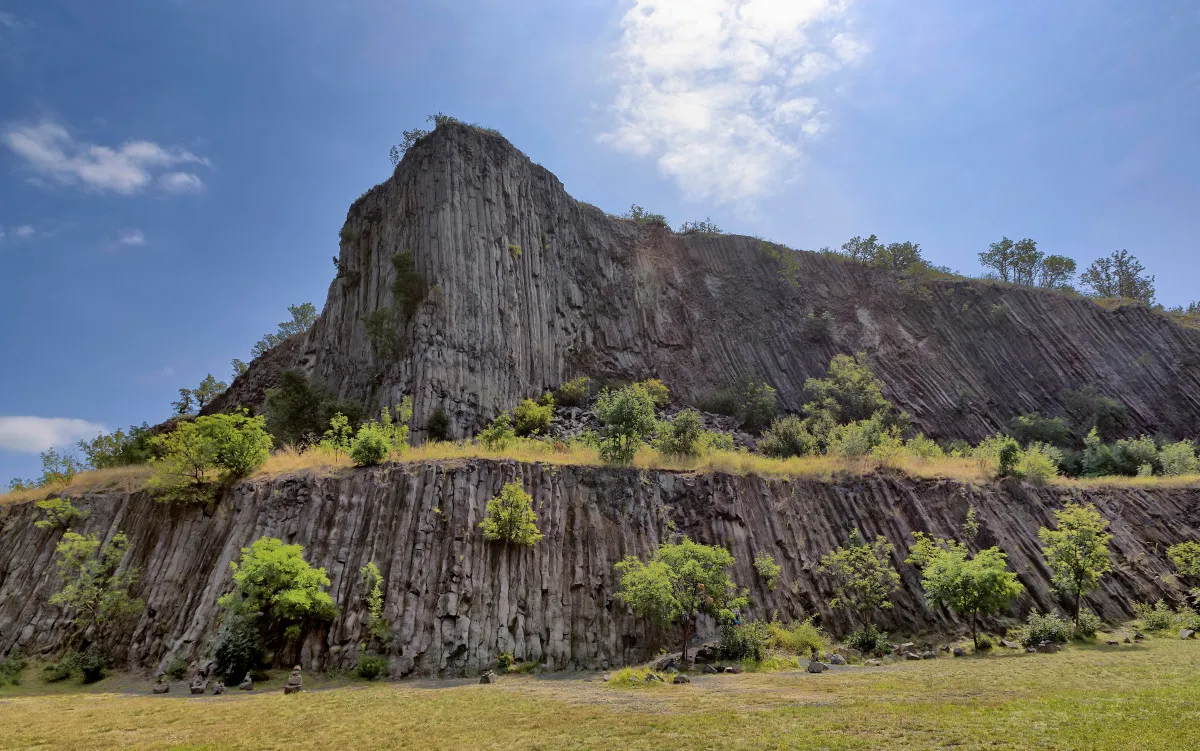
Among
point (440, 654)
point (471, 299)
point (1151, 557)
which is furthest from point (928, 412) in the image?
point (440, 654)

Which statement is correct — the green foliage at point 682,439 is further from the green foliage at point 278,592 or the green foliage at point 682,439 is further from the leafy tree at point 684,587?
the green foliage at point 278,592

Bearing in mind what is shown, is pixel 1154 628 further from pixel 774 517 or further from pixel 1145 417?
pixel 1145 417

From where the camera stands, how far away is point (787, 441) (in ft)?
116

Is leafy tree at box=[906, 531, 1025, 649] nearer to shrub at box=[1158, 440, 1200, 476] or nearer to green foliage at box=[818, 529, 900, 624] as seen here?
green foliage at box=[818, 529, 900, 624]

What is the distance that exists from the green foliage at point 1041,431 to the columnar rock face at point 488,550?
66.1 feet

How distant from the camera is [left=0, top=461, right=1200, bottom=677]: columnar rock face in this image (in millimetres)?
16938

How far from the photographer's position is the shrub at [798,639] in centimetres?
1777

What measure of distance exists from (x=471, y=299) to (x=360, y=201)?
48.7ft

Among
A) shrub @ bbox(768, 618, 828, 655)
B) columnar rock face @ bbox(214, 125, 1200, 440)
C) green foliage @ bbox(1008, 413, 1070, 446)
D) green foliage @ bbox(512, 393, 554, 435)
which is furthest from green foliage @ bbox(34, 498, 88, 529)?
green foliage @ bbox(1008, 413, 1070, 446)

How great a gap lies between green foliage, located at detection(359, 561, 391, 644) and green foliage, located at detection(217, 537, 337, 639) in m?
0.91

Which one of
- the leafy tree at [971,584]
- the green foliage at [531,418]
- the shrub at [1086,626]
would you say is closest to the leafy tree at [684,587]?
the leafy tree at [971,584]

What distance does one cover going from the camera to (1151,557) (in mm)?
23594

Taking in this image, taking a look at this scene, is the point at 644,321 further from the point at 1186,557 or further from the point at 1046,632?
the point at 1046,632

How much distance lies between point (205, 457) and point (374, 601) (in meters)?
8.08
